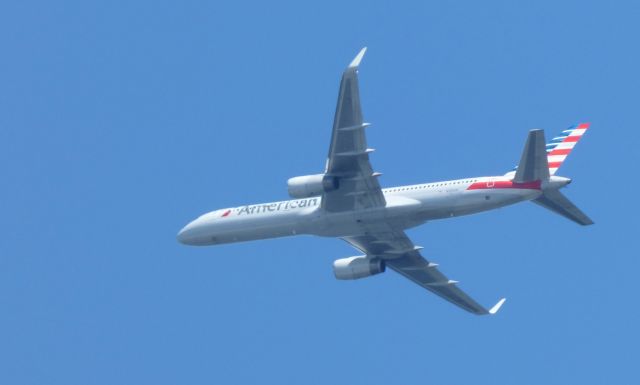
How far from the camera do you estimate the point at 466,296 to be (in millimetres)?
72938

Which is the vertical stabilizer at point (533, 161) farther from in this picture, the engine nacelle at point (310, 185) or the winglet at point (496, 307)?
the winglet at point (496, 307)

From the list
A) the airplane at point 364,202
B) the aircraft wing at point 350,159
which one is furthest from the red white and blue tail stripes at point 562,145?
the aircraft wing at point 350,159

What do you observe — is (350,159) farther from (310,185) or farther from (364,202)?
(364,202)

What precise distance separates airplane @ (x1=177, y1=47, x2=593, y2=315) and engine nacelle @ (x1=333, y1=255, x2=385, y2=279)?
5cm

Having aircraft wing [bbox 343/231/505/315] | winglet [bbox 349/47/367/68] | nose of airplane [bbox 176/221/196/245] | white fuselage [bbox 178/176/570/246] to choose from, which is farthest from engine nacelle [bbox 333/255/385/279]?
winglet [bbox 349/47/367/68]

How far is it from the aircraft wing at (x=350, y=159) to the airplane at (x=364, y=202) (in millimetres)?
42

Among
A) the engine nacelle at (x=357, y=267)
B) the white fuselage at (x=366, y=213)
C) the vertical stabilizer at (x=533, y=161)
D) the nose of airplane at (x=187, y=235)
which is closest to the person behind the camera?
the vertical stabilizer at (x=533, y=161)

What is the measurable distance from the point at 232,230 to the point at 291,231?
11.0 feet

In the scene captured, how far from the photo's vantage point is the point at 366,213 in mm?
63969

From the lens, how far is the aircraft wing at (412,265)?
226 feet

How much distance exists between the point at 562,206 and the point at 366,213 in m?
9.16

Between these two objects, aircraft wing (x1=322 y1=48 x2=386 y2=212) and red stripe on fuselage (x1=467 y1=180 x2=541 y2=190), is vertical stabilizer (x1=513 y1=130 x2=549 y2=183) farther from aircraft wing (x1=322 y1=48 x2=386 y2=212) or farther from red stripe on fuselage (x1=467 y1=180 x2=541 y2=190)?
aircraft wing (x1=322 y1=48 x2=386 y2=212)

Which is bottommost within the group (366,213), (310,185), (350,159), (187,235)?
(366,213)

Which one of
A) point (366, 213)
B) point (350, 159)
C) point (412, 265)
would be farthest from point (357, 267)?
point (350, 159)
